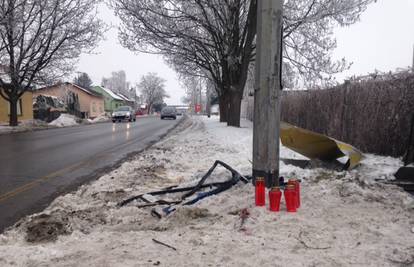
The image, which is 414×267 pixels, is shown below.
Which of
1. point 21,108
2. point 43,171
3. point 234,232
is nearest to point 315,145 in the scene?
point 234,232

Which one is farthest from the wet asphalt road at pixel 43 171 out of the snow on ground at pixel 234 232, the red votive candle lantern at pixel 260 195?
the red votive candle lantern at pixel 260 195

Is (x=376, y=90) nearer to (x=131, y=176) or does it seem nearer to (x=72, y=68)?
(x=131, y=176)

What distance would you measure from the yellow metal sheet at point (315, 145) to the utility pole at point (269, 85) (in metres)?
2.09

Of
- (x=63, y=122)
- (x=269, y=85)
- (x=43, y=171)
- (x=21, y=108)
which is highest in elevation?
(x=269, y=85)

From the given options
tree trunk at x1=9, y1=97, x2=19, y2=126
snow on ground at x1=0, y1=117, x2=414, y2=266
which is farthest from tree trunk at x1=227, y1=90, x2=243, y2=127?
tree trunk at x1=9, y1=97, x2=19, y2=126

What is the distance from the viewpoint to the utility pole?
550cm

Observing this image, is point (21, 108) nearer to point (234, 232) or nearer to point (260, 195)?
point (260, 195)

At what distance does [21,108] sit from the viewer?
3659 centimetres

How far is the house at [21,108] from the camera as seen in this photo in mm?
33875

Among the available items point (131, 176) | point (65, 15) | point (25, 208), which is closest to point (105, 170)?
point (131, 176)

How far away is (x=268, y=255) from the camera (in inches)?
138

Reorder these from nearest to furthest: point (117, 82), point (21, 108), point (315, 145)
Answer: point (315, 145) → point (21, 108) → point (117, 82)

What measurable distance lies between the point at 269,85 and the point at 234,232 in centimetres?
226

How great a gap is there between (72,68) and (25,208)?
24977 mm
